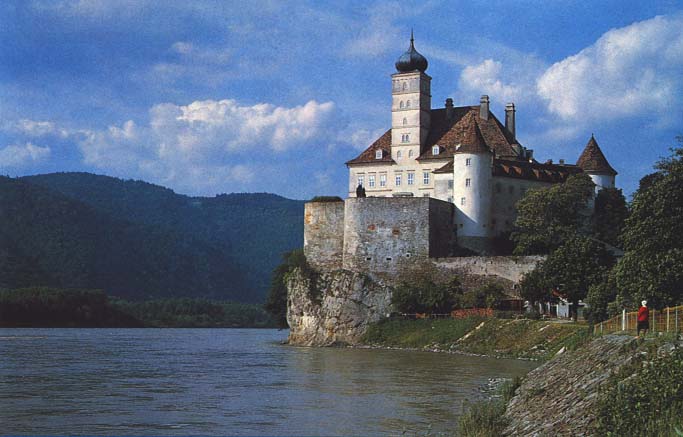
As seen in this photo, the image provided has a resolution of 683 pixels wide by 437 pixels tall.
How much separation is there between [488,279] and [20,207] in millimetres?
133156

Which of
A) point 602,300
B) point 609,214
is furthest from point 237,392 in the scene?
point 609,214

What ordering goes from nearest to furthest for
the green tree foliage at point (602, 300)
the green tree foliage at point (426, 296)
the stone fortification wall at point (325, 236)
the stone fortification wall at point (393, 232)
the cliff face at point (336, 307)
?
the green tree foliage at point (602, 300)
the green tree foliage at point (426, 296)
the stone fortification wall at point (393, 232)
the cliff face at point (336, 307)
the stone fortification wall at point (325, 236)

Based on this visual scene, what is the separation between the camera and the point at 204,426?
91.0 ft

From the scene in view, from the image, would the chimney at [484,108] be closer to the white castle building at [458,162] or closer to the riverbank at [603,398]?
the white castle building at [458,162]

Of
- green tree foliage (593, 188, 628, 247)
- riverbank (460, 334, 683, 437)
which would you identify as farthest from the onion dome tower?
riverbank (460, 334, 683, 437)

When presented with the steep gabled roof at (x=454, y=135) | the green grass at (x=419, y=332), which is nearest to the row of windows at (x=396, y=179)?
the steep gabled roof at (x=454, y=135)

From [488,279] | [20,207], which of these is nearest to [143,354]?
[488,279]

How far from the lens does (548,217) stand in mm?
74562

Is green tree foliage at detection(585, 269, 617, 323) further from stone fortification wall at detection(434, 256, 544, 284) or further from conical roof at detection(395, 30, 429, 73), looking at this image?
conical roof at detection(395, 30, 429, 73)

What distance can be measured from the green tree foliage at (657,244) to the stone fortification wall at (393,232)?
34.7 metres

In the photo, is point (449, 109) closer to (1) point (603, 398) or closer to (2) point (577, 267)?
(2) point (577, 267)

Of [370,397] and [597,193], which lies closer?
[370,397]

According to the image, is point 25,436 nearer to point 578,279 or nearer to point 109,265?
point 578,279

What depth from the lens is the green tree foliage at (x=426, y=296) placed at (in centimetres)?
7412
